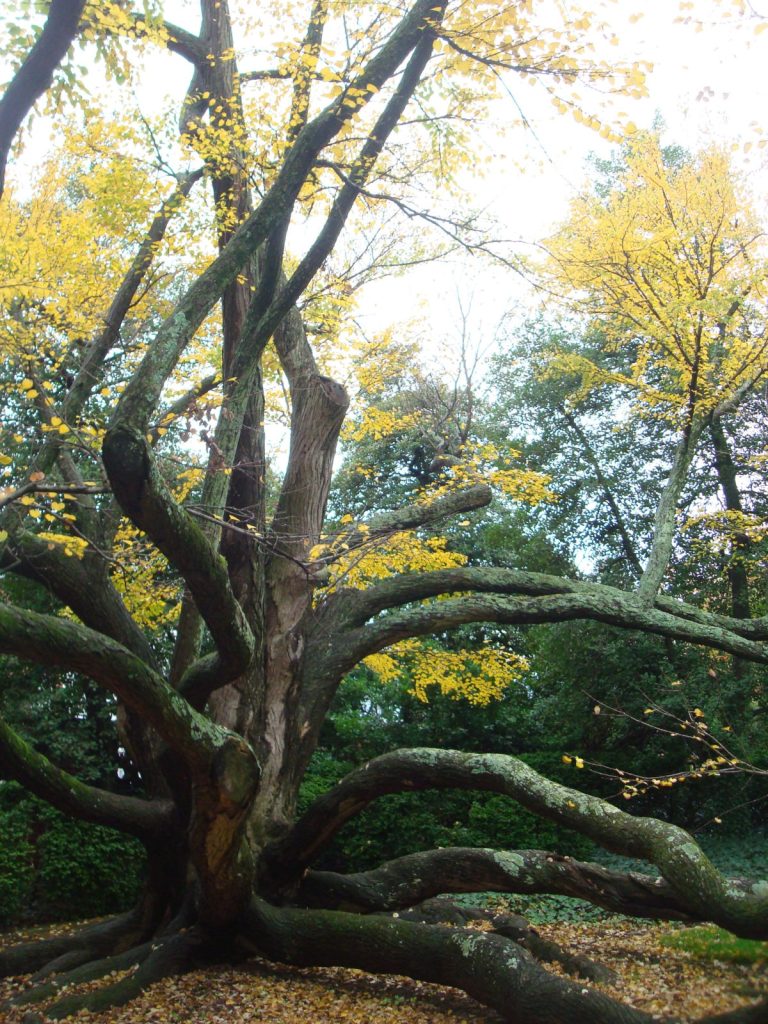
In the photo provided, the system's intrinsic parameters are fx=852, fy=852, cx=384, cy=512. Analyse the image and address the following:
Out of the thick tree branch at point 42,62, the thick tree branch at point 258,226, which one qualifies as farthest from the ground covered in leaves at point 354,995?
the thick tree branch at point 42,62

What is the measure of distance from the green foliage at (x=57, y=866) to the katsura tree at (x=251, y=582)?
260 centimetres

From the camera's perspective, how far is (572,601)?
24.4 ft

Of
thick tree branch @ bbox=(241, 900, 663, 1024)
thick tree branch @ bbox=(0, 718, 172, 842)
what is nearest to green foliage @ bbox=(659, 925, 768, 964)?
thick tree branch @ bbox=(241, 900, 663, 1024)

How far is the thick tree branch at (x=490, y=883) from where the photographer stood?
219 inches

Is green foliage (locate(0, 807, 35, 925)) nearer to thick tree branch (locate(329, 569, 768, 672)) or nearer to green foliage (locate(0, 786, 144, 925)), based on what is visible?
green foliage (locate(0, 786, 144, 925))

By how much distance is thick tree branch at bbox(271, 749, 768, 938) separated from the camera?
181 inches

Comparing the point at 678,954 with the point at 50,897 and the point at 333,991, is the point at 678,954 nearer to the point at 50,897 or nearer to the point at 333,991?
the point at 333,991

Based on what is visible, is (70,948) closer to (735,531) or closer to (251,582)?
(251,582)

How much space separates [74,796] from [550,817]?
11.2 feet

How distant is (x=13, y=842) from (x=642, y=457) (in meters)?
11.0

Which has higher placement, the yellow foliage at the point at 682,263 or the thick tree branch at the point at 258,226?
the yellow foliage at the point at 682,263

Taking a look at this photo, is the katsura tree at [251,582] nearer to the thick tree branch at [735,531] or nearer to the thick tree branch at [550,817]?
the thick tree branch at [550,817]

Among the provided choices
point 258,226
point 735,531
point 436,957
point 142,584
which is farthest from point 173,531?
point 735,531

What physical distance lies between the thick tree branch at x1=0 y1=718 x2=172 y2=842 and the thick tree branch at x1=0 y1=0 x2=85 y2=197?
3.86 m
